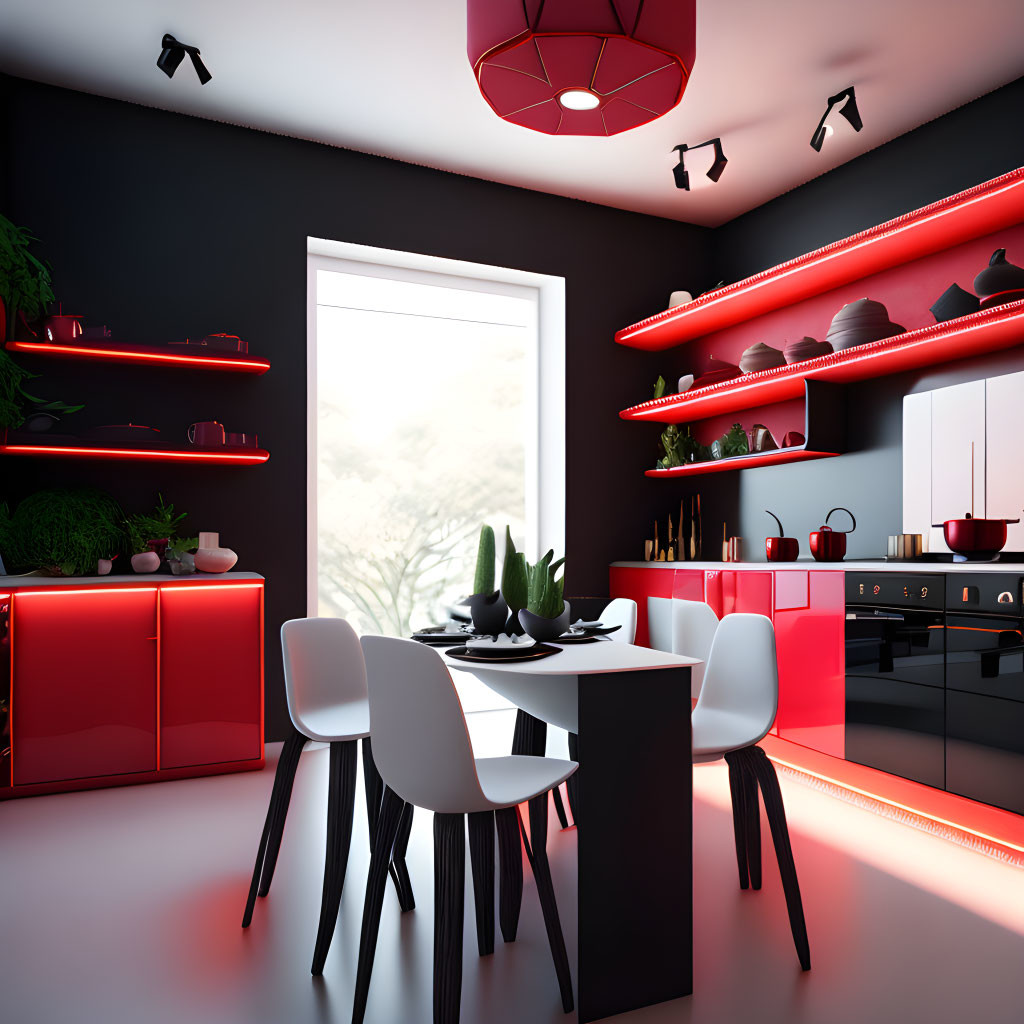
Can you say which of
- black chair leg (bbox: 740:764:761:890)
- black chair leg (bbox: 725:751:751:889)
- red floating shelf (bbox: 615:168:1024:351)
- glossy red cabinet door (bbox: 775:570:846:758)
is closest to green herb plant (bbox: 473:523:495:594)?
black chair leg (bbox: 725:751:751:889)

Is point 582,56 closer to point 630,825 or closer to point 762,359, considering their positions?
point 630,825

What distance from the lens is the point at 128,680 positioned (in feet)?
11.5

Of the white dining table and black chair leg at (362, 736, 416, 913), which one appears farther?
black chair leg at (362, 736, 416, 913)

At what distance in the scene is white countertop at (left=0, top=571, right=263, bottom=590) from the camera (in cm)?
338

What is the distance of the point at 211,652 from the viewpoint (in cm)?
366

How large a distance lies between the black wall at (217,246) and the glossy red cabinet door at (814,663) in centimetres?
164

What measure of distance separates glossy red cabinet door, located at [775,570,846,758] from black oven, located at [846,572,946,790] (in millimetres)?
55

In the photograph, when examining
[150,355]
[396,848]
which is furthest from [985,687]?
[150,355]

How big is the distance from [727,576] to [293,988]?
2.96 m

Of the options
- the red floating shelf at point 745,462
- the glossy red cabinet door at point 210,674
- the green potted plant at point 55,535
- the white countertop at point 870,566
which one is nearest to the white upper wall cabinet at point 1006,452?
the white countertop at point 870,566

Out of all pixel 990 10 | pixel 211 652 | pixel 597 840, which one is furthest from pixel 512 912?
pixel 990 10

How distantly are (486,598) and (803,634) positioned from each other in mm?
2054

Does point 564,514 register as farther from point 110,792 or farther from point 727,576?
point 110,792

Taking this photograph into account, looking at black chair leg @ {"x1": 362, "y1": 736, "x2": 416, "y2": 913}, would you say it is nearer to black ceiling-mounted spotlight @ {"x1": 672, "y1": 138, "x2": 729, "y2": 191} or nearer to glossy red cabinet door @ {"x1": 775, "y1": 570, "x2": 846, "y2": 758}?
glossy red cabinet door @ {"x1": 775, "y1": 570, "x2": 846, "y2": 758}
